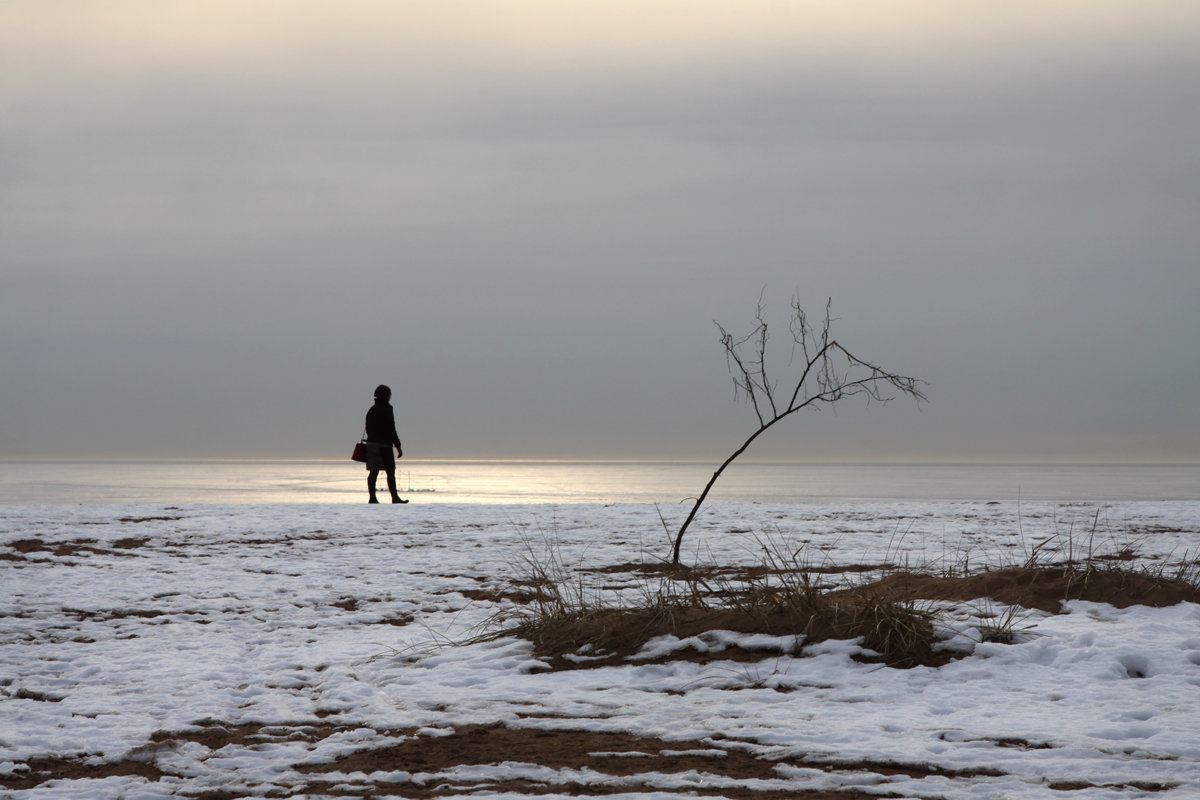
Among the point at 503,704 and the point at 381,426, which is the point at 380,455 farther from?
the point at 503,704

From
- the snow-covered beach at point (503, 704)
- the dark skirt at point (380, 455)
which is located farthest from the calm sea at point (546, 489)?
the snow-covered beach at point (503, 704)

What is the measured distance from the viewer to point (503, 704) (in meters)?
5.16

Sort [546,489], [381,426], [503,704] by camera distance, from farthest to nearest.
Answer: [546,489] < [381,426] < [503,704]

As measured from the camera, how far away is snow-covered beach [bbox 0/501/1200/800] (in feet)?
12.9

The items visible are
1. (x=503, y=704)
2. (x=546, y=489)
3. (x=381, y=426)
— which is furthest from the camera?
(x=546, y=489)

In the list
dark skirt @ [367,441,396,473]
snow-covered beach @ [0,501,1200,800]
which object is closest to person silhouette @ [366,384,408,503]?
dark skirt @ [367,441,396,473]

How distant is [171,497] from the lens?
25.8 m

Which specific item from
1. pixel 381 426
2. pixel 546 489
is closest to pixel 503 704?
pixel 381 426

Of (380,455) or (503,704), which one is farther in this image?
(380,455)

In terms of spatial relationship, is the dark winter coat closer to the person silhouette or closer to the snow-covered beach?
the person silhouette

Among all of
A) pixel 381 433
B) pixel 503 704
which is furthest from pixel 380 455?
pixel 503 704

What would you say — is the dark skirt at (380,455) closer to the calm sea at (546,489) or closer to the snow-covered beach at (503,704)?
the calm sea at (546,489)

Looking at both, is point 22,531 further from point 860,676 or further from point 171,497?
point 171,497

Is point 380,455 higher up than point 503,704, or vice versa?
point 380,455
